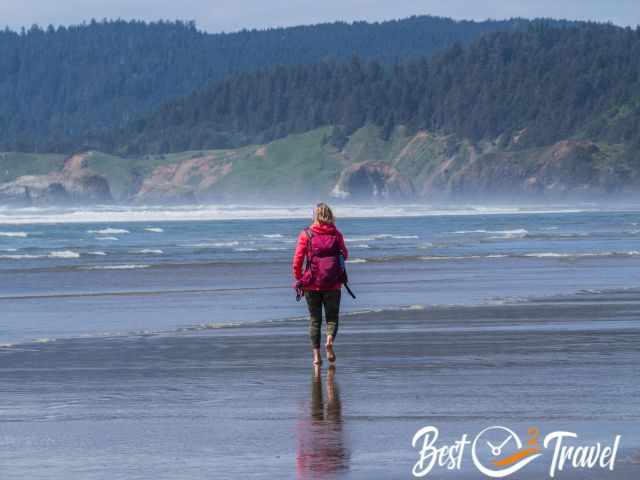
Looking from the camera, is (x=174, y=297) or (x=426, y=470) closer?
(x=426, y=470)

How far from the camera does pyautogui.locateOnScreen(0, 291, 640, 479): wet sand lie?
359 inches

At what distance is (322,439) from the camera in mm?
9820

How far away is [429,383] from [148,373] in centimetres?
269

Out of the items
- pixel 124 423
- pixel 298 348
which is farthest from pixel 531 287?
pixel 124 423

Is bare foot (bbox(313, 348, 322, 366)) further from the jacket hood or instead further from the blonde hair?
the blonde hair

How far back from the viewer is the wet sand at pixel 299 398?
9.11 m

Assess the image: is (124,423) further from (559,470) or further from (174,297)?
(174,297)

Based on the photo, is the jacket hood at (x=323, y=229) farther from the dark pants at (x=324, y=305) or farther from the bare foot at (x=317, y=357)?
the bare foot at (x=317, y=357)

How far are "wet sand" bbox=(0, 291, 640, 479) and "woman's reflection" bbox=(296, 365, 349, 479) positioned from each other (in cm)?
1

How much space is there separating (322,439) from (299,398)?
1893 millimetres

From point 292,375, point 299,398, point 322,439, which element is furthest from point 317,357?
point 322,439

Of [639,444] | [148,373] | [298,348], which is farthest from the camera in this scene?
[298,348]

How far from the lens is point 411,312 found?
20156mm

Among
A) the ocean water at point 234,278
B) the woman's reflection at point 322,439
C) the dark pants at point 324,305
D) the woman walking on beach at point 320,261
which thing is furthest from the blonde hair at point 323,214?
the ocean water at point 234,278
